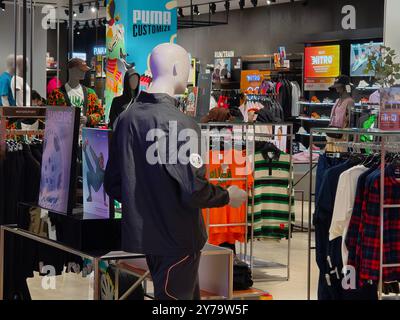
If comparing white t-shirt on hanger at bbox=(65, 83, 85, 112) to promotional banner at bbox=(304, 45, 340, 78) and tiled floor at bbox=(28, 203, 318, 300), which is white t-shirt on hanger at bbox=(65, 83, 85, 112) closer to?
tiled floor at bbox=(28, 203, 318, 300)

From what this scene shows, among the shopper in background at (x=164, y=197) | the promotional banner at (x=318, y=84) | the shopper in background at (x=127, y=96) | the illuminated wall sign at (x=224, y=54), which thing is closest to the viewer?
the shopper in background at (x=164, y=197)

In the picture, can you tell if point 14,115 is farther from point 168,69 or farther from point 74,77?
point 74,77

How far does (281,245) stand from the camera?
8.18 meters

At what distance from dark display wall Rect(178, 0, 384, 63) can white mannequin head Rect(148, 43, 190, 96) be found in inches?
443

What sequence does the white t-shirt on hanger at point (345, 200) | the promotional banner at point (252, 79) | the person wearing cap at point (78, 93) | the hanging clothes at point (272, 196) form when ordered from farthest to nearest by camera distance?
the promotional banner at point (252, 79)
the person wearing cap at point (78, 93)
the hanging clothes at point (272, 196)
the white t-shirt on hanger at point (345, 200)

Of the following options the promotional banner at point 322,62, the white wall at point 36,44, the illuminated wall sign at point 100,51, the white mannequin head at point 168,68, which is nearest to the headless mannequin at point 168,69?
the white mannequin head at point 168,68

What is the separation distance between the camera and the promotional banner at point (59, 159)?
342 centimetres

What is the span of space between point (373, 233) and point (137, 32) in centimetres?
601

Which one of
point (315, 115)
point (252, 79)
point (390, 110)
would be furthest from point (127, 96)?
point (252, 79)

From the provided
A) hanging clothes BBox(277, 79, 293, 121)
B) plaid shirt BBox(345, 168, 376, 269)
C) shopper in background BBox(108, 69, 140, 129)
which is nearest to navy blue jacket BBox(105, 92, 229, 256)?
plaid shirt BBox(345, 168, 376, 269)

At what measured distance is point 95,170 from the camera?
3473mm

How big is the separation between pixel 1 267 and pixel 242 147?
2.96 metres

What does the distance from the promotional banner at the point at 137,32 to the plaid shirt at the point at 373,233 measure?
5711mm

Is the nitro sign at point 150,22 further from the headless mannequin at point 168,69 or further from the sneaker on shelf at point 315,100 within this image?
the headless mannequin at point 168,69
